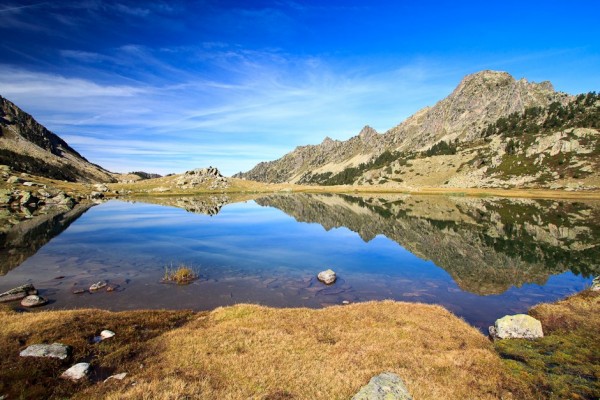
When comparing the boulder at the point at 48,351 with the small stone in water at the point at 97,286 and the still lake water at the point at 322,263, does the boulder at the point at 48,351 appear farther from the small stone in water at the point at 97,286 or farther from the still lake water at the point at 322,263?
the small stone in water at the point at 97,286

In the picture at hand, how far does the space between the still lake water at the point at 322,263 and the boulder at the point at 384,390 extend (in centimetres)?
1351

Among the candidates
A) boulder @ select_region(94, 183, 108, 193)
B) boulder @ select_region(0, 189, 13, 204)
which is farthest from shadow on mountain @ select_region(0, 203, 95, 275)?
boulder @ select_region(94, 183, 108, 193)

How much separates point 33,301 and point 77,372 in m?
16.0

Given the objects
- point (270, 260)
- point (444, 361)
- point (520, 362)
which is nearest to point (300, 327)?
point (444, 361)

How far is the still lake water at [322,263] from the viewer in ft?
94.9

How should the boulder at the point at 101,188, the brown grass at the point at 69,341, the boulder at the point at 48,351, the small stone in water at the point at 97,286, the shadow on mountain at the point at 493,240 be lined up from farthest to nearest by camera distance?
the boulder at the point at 101,188 → the shadow on mountain at the point at 493,240 → the small stone in water at the point at 97,286 → the boulder at the point at 48,351 → the brown grass at the point at 69,341

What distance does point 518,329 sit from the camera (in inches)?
784

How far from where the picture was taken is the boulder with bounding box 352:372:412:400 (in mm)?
12281

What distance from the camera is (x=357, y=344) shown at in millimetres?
17875

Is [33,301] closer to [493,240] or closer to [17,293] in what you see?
[17,293]

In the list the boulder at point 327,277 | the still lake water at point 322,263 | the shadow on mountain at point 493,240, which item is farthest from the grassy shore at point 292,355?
the shadow on mountain at point 493,240

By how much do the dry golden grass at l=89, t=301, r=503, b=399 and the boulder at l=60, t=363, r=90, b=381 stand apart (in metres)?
1.61

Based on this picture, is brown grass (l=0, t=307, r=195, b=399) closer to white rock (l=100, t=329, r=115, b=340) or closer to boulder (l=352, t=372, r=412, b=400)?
white rock (l=100, t=329, r=115, b=340)

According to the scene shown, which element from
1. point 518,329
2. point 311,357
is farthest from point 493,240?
point 311,357
